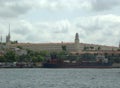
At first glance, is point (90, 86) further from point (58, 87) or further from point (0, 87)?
point (0, 87)

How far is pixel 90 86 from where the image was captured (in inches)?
3093

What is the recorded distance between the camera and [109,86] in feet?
260

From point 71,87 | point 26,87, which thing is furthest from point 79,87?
point 26,87

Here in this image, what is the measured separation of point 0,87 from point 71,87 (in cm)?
954

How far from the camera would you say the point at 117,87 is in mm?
77062

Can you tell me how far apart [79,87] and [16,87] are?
27.9 feet

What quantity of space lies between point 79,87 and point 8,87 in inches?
376

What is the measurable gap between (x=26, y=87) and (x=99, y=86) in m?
10.7

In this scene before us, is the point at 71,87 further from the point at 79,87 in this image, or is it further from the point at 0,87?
the point at 0,87

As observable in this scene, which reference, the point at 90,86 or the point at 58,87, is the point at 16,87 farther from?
the point at 90,86

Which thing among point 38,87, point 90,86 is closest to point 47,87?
point 38,87

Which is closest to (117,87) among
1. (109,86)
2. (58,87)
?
(109,86)

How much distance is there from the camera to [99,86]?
79.3 metres

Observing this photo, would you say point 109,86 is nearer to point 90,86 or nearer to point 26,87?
point 90,86
